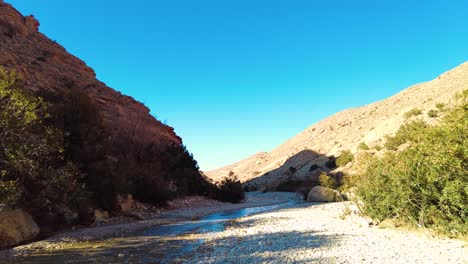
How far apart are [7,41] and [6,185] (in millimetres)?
31627

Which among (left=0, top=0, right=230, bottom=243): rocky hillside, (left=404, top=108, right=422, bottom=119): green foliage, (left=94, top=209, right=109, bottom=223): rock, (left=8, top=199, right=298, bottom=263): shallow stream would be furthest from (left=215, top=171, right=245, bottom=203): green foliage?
(left=404, top=108, right=422, bottom=119): green foliage

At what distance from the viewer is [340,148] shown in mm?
60000

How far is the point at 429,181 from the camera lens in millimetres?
9867

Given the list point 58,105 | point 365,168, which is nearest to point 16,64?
point 58,105

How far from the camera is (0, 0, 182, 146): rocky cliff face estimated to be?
31.7 meters

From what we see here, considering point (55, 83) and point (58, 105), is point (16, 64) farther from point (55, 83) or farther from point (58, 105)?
point (58, 105)

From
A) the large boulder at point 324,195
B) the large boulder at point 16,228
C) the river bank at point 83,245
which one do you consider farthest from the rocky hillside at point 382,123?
the large boulder at point 16,228

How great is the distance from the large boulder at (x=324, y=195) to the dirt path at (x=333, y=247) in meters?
15.7

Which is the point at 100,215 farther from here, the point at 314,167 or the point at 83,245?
the point at 314,167

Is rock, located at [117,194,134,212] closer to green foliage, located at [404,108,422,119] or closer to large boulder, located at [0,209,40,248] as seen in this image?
large boulder, located at [0,209,40,248]

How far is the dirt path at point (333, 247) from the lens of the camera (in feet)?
26.0

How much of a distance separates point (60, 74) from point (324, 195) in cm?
3282

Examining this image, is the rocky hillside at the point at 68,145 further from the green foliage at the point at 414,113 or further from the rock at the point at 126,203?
the green foliage at the point at 414,113

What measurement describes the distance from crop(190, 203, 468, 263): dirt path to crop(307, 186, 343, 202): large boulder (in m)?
15.7
